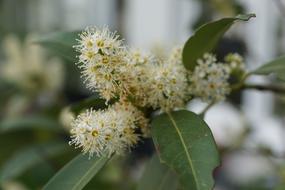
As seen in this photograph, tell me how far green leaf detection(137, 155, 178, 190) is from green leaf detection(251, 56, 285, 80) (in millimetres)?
→ 208

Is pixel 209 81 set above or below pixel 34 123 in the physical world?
above

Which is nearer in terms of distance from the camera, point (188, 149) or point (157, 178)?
point (188, 149)

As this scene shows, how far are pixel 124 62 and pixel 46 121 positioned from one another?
0.95 meters

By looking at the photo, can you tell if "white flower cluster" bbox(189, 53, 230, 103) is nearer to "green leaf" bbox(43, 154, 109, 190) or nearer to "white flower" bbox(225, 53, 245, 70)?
"white flower" bbox(225, 53, 245, 70)

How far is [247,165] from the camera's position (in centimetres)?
434

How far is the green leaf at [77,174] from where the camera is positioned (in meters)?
0.79

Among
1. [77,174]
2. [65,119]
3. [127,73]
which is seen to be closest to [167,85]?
[127,73]

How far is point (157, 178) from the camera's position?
86cm

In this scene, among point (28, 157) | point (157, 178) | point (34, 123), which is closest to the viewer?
point (157, 178)

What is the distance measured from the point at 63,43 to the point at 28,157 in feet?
2.04

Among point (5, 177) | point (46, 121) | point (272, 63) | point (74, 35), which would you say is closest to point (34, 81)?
point (46, 121)

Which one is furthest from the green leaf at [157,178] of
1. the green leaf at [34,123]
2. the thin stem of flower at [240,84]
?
the green leaf at [34,123]

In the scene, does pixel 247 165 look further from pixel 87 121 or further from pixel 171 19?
pixel 87 121

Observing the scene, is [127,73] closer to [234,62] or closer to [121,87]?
[121,87]
